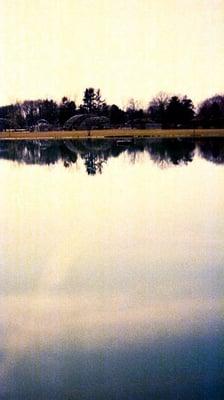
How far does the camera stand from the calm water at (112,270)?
188 cm

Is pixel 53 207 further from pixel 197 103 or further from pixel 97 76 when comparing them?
pixel 197 103

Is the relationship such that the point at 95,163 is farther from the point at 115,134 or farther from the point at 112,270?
the point at 112,270

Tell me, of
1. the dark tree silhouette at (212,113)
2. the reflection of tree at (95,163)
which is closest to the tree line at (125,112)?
the dark tree silhouette at (212,113)

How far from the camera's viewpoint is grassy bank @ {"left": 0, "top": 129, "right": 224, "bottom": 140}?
194 centimetres

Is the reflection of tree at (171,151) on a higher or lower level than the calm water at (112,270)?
higher

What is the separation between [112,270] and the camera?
1919 millimetres

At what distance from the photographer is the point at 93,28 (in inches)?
75.7

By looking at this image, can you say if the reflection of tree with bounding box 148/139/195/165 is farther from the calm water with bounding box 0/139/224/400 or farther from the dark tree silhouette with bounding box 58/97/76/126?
the dark tree silhouette with bounding box 58/97/76/126

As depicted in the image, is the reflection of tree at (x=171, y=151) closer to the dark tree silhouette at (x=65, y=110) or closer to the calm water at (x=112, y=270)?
the calm water at (x=112, y=270)

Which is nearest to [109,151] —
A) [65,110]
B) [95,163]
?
[95,163]

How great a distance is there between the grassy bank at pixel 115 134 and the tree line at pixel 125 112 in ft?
0.05

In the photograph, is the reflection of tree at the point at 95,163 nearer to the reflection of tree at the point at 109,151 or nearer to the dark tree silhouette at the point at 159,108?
the reflection of tree at the point at 109,151

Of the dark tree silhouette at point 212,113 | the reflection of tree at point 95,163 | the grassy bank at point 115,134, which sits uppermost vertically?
the dark tree silhouette at point 212,113

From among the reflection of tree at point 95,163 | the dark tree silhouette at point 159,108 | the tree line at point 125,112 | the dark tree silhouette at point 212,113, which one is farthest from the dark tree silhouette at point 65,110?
the dark tree silhouette at point 212,113
